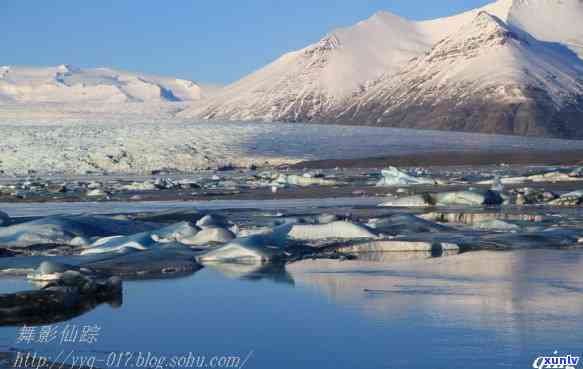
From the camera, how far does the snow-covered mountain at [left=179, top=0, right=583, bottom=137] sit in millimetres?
154750

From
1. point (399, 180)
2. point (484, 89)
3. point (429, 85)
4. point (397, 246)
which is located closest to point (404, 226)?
point (397, 246)

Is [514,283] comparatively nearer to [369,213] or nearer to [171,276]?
[171,276]

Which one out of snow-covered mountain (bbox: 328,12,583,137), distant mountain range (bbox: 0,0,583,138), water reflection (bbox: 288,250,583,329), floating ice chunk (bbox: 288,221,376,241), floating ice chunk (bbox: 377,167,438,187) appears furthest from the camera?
distant mountain range (bbox: 0,0,583,138)

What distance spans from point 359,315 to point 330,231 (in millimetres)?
6259

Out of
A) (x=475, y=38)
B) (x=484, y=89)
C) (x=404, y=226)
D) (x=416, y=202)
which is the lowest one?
(x=416, y=202)

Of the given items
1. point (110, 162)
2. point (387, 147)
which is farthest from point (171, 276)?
point (387, 147)

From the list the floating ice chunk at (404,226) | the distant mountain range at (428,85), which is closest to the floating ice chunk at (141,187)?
the floating ice chunk at (404,226)

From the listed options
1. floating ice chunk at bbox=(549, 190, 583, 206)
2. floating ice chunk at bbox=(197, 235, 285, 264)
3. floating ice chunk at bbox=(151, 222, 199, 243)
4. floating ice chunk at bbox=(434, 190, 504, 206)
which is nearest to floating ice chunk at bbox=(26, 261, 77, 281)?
floating ice chunk at bbox=(197, 235, 285, 264)

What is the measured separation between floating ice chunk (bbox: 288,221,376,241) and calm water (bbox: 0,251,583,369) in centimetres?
260

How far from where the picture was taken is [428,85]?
174750 mm

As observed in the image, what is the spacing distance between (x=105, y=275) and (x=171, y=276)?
787 millimetres

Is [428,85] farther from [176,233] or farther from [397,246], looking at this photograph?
[397,246]

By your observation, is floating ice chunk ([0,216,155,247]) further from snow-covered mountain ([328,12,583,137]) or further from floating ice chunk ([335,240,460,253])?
snow-covered mountain ([328,12,583,137])

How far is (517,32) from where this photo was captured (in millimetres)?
181500
